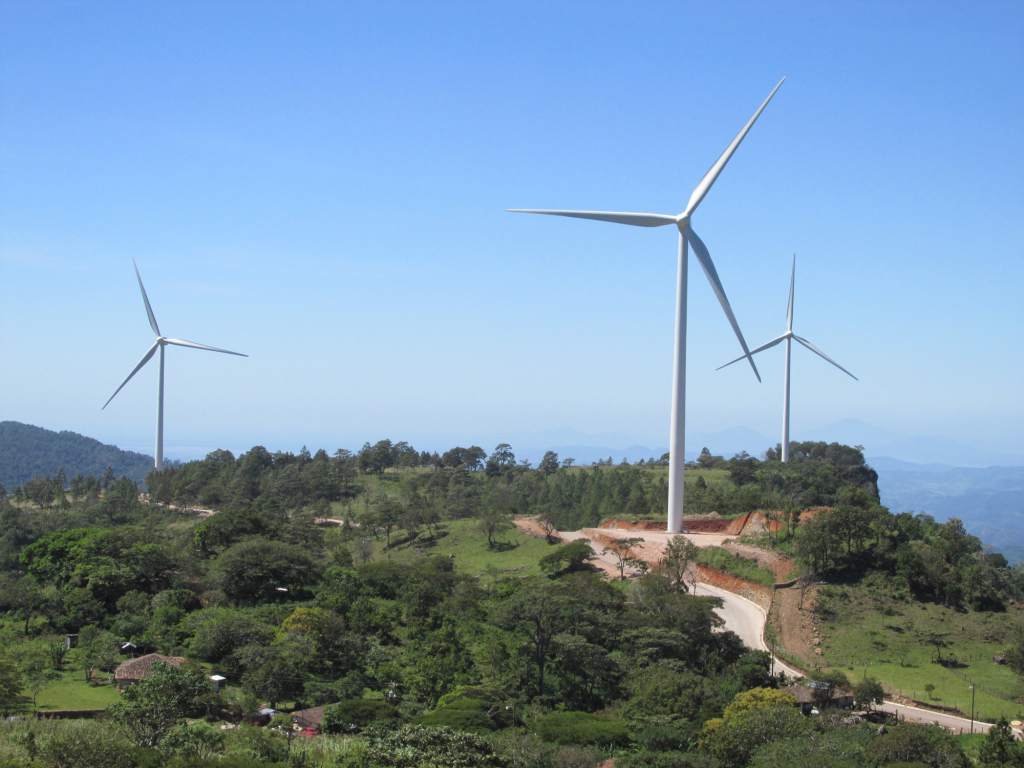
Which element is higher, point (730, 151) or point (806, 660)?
point (730, 151)

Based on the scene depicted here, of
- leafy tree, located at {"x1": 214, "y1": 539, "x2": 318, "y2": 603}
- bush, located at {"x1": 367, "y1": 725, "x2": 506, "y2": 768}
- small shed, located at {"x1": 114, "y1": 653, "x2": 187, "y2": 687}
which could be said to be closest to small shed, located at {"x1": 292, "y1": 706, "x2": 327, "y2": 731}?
bush, located at {"x1": 367, "y1": 725, "x2": 506, "y2": 768}

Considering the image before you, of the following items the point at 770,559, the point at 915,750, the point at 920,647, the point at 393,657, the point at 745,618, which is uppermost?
the point at 770,559

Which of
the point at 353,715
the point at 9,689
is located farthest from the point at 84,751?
the point at 9,689

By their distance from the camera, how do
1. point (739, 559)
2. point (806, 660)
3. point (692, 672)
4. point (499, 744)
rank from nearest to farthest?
point (499, 744)
point (692, 672)
point (806, 660)
point (739, 559)

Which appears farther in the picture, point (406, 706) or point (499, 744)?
point (406, 706)

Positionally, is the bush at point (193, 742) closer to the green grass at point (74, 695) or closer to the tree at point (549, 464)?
the green grass at point (74, 695)

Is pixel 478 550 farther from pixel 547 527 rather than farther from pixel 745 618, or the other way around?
pixel 745 618

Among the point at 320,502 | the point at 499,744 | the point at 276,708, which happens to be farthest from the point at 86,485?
the point at 499,744

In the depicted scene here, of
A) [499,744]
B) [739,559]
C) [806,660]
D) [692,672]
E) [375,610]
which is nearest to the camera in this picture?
[499,744]

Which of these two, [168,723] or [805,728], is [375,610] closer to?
[168,723]
